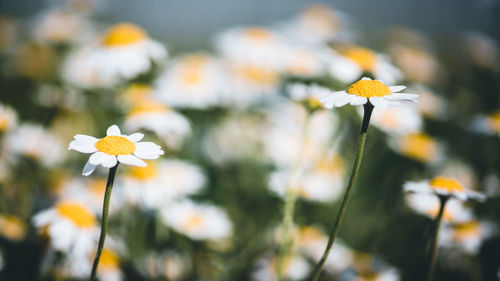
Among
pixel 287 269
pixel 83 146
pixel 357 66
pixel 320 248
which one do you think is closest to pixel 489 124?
pixel 357 66

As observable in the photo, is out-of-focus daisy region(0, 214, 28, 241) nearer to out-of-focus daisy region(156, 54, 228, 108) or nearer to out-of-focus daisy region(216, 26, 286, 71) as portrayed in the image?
out-of-focus daisy region(156, 54, 228, 108)

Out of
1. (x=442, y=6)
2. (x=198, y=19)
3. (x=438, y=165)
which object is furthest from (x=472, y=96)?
(x=198, y=19)

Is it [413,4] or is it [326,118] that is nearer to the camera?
[326,118]

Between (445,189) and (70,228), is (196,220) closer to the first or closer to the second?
(70,228)

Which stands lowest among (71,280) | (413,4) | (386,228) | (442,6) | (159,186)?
(71,280)

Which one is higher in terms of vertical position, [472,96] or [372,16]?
[372,16]

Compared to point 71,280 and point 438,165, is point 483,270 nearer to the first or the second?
point 438,165

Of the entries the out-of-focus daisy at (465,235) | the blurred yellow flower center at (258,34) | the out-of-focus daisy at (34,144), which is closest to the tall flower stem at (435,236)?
the out-of-focus daisy at (465,235)
